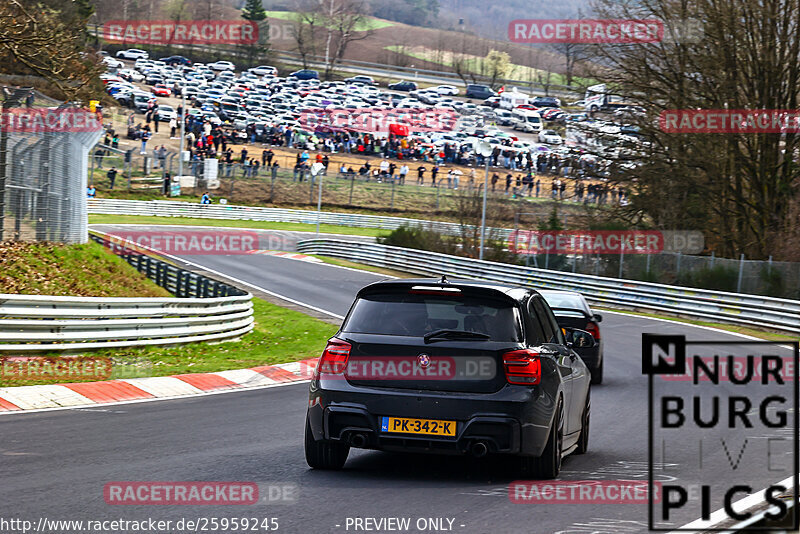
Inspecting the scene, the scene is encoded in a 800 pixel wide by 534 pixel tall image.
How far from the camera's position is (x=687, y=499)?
742cm

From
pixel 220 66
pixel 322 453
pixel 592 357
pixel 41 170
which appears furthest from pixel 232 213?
pixel 322 453

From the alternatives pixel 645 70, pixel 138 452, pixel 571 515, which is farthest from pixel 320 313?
pixel 571 515

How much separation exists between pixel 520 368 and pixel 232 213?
5721 cm

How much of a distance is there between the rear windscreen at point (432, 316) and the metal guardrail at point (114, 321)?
27.6 feet

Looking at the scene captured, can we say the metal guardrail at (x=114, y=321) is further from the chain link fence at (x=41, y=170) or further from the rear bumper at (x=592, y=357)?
the rear bumper at (x=592, y=357)

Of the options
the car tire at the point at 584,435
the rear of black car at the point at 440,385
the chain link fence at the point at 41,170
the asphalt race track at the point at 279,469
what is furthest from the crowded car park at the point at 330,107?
the rear of black car at the point at 440,385

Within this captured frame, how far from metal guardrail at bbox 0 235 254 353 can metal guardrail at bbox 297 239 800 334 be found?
15316mm

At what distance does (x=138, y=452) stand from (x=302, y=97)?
91565 millimetres

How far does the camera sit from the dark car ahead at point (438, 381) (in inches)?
296

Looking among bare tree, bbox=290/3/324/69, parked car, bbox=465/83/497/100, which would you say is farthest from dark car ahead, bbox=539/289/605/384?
bare tree, bbox=290/3/324/69

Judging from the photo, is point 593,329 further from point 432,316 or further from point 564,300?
point 432,316

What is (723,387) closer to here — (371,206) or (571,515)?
(571,515)

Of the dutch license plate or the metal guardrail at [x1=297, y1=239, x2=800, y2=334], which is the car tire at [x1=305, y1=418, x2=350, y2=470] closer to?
the dutch license plate

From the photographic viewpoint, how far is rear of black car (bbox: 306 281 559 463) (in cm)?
751
